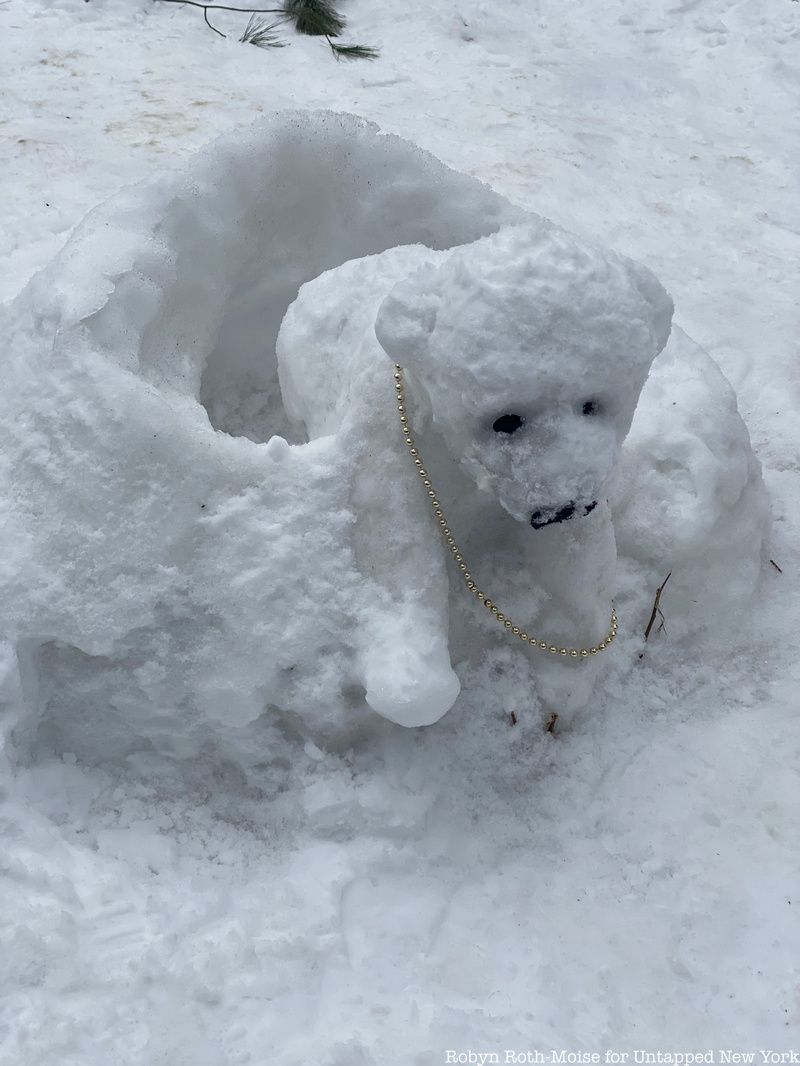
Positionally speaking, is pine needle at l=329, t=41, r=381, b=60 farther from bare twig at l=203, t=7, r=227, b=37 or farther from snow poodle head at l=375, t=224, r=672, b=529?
snow poodle head at l=375, t=224, r=672, b=529

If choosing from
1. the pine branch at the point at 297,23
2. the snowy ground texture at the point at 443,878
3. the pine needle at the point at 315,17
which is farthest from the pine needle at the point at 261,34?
the snowy ground texture at the point at 443,878

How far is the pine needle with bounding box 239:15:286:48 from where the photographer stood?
406 cm

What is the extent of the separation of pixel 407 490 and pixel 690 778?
2.58 ft

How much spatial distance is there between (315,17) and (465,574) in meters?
3.24

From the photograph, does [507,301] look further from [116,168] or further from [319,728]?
[116,168]

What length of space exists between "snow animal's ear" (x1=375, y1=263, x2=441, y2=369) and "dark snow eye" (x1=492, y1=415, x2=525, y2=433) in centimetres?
15

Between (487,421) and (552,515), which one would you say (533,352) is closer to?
(487,421)

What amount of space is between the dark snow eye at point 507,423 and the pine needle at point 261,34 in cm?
316

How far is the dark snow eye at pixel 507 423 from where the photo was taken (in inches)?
60.0

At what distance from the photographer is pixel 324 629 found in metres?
1.74

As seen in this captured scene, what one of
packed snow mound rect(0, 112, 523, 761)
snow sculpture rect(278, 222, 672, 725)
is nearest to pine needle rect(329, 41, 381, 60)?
snow sculpture rect(278, 222, 672, 725)

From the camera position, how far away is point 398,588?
173 cm

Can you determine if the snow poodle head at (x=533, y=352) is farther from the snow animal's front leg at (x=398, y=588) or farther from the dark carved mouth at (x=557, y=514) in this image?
the snow animal's front leg at (x=398, y=588)

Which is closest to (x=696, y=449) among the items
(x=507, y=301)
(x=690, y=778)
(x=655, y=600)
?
(x=655, y=600)
